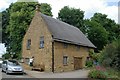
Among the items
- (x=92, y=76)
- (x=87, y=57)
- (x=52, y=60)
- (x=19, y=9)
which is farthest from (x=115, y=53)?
(x=19, y=9)

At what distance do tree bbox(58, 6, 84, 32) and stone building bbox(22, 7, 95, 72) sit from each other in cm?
2455

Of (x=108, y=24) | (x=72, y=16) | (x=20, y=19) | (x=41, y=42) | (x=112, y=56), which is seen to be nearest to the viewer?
(x=112, y=56)

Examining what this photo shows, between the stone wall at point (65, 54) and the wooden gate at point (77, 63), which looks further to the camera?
the wooden gate at point (77, 63)

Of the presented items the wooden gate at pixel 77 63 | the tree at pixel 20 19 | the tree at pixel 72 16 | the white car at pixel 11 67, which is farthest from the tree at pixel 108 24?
the white car at pixel 11 67

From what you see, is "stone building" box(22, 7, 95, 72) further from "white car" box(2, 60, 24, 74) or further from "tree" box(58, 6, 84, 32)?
"tree" box(58, 6, 84, 32)

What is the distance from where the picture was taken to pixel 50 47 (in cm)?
3459

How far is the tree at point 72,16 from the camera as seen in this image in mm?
66125

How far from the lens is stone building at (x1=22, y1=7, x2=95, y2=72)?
1369 inches

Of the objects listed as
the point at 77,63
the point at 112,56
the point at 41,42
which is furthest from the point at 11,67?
the point at 77,63

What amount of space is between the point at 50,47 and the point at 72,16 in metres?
32.8

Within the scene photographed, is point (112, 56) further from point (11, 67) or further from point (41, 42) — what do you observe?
point (41, 42)

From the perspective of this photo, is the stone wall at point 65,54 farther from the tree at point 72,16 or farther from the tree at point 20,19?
the tree at point 72,16

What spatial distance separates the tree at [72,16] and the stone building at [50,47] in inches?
967

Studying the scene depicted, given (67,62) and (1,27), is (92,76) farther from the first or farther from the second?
(1,27)
